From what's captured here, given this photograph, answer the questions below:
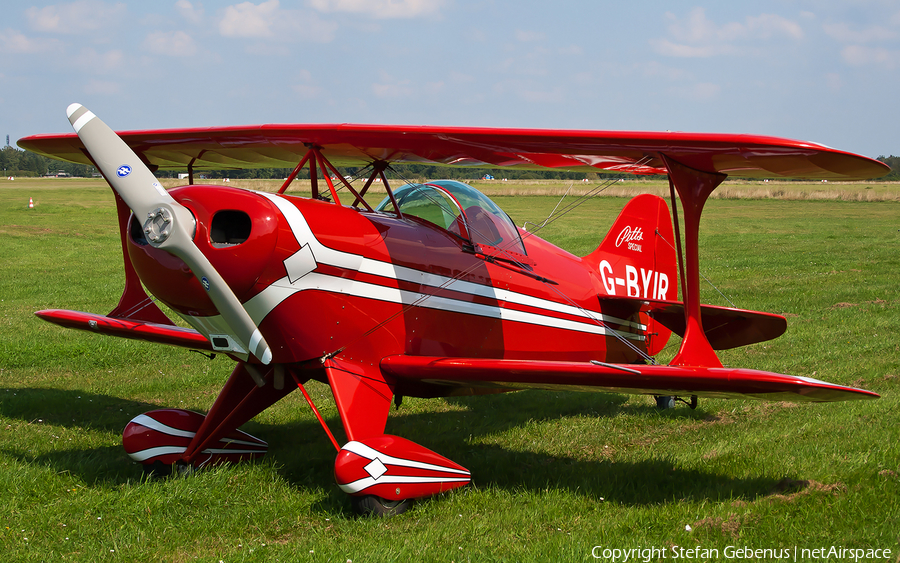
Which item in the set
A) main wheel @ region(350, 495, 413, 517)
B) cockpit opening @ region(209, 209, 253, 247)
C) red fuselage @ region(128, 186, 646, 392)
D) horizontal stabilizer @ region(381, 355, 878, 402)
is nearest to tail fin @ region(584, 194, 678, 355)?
red fuselage @ region(128, 186, 646, 392)

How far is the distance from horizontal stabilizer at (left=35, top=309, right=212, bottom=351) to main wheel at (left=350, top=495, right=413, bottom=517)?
2152 mm

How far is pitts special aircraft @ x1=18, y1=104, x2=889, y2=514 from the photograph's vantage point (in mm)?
4602

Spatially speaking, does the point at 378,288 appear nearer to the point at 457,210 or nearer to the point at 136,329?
the point at 457,210

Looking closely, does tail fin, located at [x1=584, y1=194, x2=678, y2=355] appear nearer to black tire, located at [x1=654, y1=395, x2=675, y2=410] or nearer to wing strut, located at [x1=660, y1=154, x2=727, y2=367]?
black tire, located at [x1=654, y1=395, x2=675, y2=410]

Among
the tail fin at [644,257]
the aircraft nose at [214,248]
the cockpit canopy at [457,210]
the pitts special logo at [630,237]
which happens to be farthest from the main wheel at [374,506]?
the pitts special logo at [630,237]

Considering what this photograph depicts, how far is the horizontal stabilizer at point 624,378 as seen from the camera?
14.4 ft

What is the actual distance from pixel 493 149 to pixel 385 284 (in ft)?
4.49

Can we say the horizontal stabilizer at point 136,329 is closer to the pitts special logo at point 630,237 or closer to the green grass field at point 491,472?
the green grass field at point 491,472

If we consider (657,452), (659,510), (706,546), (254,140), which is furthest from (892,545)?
(254,140)

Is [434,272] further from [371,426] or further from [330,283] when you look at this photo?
[371,426]

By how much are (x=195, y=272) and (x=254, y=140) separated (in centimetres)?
193

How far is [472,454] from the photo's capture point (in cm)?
632

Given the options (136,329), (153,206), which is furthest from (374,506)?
(136,329)

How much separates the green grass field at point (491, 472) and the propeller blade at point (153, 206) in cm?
146
